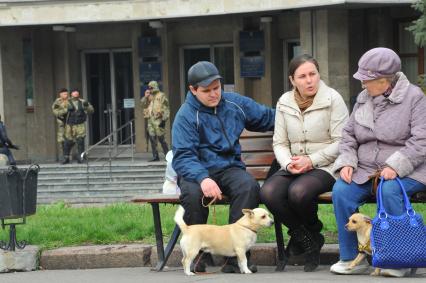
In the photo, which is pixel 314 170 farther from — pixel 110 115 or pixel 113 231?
pixel 110 115

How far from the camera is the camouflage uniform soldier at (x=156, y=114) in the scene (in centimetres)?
2828

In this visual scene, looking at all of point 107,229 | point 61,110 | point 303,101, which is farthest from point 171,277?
point 61,110

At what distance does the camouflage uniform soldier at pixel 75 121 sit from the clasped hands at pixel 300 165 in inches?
798

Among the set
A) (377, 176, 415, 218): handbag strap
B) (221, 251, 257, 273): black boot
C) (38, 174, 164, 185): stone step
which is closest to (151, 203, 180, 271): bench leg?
(221, 251, 257, 273): black boot

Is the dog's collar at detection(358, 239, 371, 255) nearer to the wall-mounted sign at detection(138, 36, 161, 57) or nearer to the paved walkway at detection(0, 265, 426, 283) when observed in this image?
the paved walkway at detection(0, 265, 426, 283)

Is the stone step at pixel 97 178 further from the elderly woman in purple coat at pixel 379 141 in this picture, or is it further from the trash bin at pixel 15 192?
the elderly woman in purple coat at pixel 379 141

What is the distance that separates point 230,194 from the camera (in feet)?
30.8

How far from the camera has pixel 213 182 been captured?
9.27 metres

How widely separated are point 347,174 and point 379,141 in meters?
0.36

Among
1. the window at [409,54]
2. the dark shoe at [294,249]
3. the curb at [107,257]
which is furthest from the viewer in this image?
the window at [409,54]

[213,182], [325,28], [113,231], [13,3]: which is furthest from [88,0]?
[213,182]

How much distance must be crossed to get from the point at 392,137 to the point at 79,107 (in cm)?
2098

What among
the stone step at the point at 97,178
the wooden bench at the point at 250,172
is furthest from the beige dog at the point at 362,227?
the stone step at the point at 97,178

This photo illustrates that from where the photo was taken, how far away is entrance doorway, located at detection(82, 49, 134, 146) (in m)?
31.8
